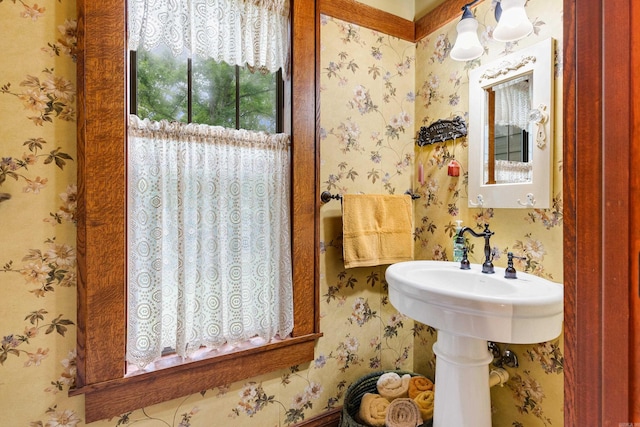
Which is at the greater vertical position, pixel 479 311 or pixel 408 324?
pixel 479 311

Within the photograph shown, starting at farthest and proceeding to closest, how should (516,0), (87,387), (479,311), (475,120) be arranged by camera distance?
1. (475,120)
2. (516,0)
3. (87,387)
4. (479,311)

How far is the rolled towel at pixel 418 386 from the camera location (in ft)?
4.86

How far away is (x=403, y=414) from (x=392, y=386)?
14 cm

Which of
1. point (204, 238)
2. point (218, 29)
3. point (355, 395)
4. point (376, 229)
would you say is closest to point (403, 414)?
point (355, 395)

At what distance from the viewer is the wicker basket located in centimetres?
140

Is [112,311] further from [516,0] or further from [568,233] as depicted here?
[516,0]

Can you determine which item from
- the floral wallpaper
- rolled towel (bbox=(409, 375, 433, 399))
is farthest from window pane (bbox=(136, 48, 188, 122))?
rolled towel (bbox=(409, 375, 433, 399))

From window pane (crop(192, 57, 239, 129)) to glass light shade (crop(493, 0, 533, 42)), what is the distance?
1.10 m

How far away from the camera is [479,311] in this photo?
924 mm

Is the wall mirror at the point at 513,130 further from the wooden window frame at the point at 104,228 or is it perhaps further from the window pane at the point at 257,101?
the wooden window frame at the point at 104,228

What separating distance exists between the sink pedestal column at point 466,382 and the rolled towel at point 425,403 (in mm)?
216

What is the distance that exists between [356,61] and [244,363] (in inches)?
60.7

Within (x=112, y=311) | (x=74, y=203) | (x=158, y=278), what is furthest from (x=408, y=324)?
(x=74, y=203)

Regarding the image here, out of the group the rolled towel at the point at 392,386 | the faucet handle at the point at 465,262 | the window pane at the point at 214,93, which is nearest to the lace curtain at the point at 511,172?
the faucet handle at the point at 465,262
